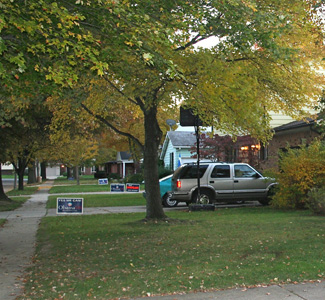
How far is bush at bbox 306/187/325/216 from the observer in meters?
12.6

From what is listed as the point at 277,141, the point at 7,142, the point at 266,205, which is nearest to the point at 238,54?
the point at 266,205

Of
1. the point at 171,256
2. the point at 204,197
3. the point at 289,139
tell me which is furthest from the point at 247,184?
the point at 171,256

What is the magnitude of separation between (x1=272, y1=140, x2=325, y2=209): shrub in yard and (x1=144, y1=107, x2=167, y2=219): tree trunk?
4.74m

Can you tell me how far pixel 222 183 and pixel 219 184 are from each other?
0.13 meters

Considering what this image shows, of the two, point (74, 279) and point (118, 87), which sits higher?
point (118, 87)

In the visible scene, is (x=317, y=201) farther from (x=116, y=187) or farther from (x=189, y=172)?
(x=116, y=187)

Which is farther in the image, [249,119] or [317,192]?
[317,192]

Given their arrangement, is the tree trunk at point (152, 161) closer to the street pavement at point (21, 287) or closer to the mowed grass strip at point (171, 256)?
the mowed grass strip at point (171, 256)

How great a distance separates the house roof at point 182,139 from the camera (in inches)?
1283

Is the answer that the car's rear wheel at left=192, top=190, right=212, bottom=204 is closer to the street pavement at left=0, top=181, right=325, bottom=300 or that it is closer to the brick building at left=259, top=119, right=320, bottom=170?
the brick building at left=259, top=119, right=320, bottom=170

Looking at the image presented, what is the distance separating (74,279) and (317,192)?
8778mm

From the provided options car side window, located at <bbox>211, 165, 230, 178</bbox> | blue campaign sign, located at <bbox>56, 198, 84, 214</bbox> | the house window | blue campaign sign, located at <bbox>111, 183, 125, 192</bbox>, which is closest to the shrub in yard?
car side window, located at <bbox>211, 165, 230, 178</bbox>

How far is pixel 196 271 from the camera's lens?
21.5 feet

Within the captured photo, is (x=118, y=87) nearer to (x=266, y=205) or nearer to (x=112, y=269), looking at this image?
(x=112, y=269)
